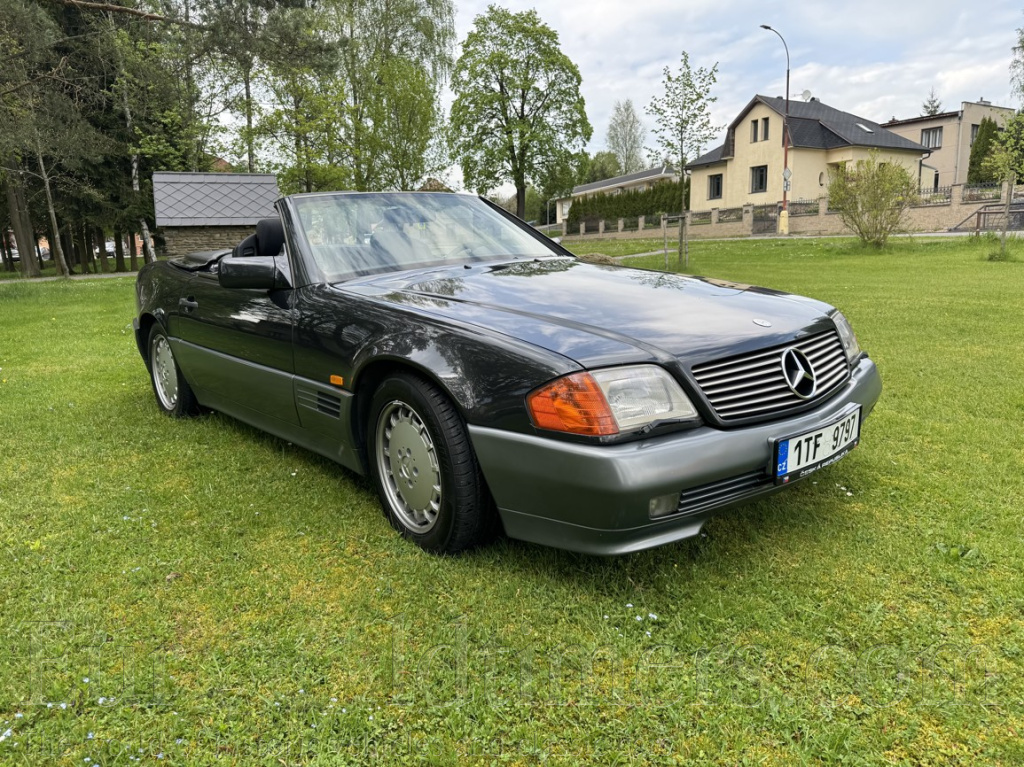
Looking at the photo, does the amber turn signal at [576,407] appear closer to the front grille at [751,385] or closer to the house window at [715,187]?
the front grille at [751,385]

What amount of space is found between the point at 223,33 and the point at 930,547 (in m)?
13.6

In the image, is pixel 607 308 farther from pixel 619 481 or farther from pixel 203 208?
pixel 203 208

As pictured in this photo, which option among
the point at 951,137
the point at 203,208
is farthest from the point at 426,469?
the point at 951,137

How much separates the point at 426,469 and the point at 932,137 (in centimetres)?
5814

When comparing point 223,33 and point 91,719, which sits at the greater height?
point 223,33

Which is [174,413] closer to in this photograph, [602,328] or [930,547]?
[602,328]

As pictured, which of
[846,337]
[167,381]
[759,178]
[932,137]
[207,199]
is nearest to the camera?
Answer: [846,337]

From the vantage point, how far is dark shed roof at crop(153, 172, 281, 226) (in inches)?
721

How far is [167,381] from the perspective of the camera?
4934 mm

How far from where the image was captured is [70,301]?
14.6m

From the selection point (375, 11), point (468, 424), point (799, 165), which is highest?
point (375, 11)

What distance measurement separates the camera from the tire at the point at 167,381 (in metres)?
4.73

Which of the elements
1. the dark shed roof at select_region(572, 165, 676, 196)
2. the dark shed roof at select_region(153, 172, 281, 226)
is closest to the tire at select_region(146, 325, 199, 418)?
the dark shed roof at select_region(153, 172, 281, 226)

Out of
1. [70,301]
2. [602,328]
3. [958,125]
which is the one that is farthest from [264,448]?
[958,125]
